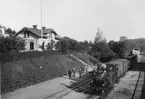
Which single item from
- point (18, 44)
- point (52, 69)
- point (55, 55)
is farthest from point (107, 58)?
point (18, 44)

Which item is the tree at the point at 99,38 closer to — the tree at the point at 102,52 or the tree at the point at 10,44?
the tree at the point at 102,52

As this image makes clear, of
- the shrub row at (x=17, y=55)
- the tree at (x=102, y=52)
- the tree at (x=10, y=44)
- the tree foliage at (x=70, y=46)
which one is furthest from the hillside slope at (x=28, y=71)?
the tree at (x=102, y=52)

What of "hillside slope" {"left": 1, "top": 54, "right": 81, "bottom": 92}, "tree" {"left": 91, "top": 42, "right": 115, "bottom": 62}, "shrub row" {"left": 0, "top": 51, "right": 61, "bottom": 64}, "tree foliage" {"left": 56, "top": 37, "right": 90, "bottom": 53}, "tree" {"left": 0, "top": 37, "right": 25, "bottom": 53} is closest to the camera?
"hillside slope" {"left": 1, "top": 54, "right": 81, "bottom": 92}

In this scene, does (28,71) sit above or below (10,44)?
below

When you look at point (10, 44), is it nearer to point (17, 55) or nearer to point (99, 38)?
point (17, 55)

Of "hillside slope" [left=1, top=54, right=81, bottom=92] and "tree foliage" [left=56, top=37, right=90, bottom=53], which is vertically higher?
"tree foliage" [left=56, top=37, right=90, bottom=53]

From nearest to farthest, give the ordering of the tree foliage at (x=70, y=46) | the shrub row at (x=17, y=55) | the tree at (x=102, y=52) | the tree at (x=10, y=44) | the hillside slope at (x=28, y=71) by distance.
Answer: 1. the hillside slope at (x=28, y=71)
2. the shrub row at (x=17, y=55)
3. the tree at (x=10, y=44)
4. the tree foliage at (x=70, y=46)
5. the tree at (x=102, y=52)

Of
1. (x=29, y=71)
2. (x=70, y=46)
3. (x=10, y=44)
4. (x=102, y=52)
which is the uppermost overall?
(x=10, y=44)

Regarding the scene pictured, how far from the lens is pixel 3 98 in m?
14.5

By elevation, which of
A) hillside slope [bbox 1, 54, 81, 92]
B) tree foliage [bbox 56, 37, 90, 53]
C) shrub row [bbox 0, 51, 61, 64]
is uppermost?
tree foliage [bbox 56, 37, 90, 53]

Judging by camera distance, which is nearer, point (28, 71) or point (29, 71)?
point (28, 71)

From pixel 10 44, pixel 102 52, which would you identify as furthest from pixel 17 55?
pixel 102 52

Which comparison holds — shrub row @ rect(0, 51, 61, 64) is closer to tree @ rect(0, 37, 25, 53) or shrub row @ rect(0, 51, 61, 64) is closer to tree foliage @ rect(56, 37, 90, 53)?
tree @ rect(0, 37, 25, 53)

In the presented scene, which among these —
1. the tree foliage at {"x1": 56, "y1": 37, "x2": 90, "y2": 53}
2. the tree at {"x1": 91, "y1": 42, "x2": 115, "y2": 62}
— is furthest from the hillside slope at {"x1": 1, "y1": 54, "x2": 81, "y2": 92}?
the tree at {"x1": 91, "y1": 42, "x2": 115, "y2": 62}
